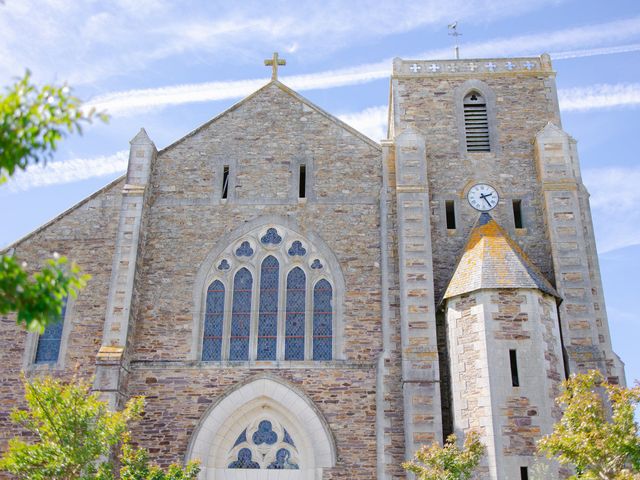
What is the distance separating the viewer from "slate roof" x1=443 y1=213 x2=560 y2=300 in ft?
54.6

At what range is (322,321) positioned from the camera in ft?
59.1

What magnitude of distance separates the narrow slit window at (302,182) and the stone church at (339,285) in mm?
A: 63

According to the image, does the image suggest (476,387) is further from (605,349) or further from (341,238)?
(341,238)

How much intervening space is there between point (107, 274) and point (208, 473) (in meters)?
5.57

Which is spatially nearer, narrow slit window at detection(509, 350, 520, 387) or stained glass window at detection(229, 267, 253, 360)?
narrow slit window at detection(509, 350, 520, 387)

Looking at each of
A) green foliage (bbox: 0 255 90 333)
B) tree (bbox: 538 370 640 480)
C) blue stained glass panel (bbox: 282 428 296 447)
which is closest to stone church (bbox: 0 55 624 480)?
blue stained glass panel (bbox: 282 428 296 447)

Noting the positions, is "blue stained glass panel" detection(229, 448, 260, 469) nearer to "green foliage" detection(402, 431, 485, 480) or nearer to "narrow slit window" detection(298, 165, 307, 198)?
"green foliage" detection(402, 431, 485, 480)

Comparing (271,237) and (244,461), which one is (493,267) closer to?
(271,237)

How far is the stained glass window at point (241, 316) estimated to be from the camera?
17.8 meters

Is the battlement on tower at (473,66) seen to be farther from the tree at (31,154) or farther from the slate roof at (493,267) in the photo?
the tree at (31,154)

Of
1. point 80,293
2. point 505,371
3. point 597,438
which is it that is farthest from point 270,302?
point 597,438

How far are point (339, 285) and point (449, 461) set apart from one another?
5735 millimetres

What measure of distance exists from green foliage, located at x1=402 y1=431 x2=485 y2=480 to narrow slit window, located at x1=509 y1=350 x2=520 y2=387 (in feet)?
6.51

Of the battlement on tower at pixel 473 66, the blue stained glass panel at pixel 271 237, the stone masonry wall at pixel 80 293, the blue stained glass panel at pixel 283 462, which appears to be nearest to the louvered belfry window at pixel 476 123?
the battlement on tower at pixel 473 66
